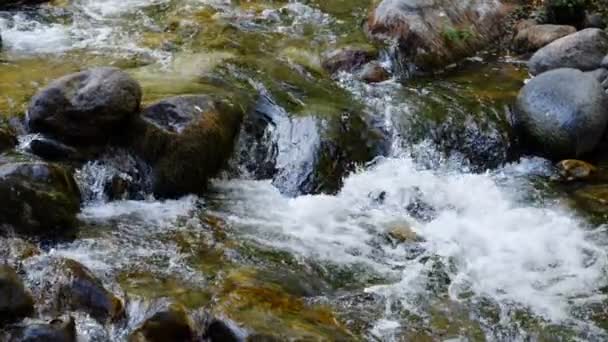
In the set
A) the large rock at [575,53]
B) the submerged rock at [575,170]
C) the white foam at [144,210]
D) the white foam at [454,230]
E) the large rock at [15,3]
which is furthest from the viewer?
the large rock at [15,3]

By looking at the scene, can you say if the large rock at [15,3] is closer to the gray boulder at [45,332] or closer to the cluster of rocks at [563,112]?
the cluster of rocks at [563,112]

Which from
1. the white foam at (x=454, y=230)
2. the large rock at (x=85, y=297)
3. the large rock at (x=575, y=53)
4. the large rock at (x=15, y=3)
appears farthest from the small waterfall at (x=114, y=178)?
the large rock at (x=575, y=53)

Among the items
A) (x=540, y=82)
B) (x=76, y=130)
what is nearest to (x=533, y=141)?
(x=540, y=82)

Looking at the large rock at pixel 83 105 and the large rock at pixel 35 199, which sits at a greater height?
the large rock at pixel 83 105

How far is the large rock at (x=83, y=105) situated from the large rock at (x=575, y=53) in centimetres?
559

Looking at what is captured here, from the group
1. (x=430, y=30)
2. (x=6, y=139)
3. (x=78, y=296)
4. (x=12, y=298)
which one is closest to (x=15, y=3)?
(x=6, y=139)

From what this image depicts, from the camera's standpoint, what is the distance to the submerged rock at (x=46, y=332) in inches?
190

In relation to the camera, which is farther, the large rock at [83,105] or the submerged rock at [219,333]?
the large rock at [83,105]

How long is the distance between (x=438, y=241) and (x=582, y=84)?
3.18 metres

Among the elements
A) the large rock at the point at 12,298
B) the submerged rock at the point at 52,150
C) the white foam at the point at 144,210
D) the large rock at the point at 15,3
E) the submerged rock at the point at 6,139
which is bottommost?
the white foam at the point at 144,210

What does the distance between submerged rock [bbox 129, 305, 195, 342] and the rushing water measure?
0.21 metres

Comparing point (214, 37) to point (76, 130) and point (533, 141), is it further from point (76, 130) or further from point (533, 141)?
point (533, 141)

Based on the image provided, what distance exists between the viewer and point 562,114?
346 inches

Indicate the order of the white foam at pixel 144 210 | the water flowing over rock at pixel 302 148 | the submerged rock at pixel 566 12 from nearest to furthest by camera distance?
the white foam at pixel 144 210 < the water flowing over rock at pixel 302 148 < the submerged rock at pixel 566 12
